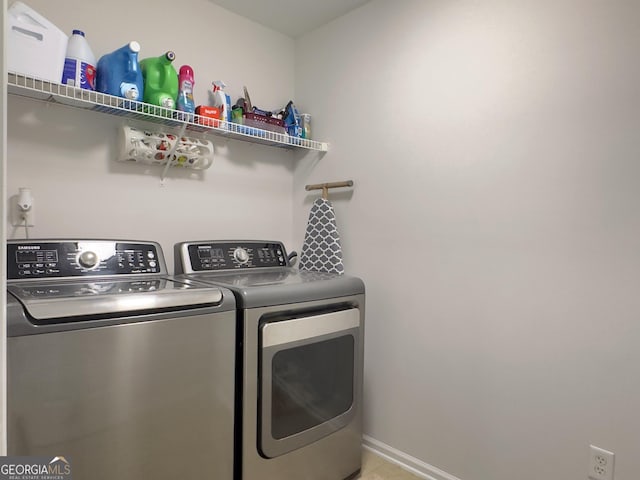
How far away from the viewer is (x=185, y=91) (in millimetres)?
1773

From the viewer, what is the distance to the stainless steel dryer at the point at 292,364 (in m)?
1.42

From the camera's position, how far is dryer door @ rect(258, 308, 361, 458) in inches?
57.6

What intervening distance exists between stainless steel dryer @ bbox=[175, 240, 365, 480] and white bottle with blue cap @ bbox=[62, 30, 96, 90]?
73 cm

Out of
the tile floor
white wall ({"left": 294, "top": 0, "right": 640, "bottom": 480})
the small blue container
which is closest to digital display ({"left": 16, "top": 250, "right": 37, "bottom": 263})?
the small blue container

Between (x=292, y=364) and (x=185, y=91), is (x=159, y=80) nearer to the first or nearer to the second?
(x=185, y=91)

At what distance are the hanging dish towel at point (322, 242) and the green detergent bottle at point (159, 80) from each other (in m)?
0.87

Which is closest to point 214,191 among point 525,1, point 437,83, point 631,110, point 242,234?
point 242,234

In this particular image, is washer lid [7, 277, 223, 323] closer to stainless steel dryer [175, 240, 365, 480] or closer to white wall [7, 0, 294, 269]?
stainless steel dryer [175, 240, 365, 480]

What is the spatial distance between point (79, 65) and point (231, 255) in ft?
3.13

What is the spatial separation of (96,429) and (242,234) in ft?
4.20

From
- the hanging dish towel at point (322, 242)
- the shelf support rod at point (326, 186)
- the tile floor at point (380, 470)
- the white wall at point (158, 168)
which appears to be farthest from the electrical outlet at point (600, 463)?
the white wall at point (158, 168)

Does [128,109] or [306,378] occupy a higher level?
[128,109]

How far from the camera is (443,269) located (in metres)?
1.79

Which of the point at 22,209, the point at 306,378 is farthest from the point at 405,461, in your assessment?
the point at 22,209
